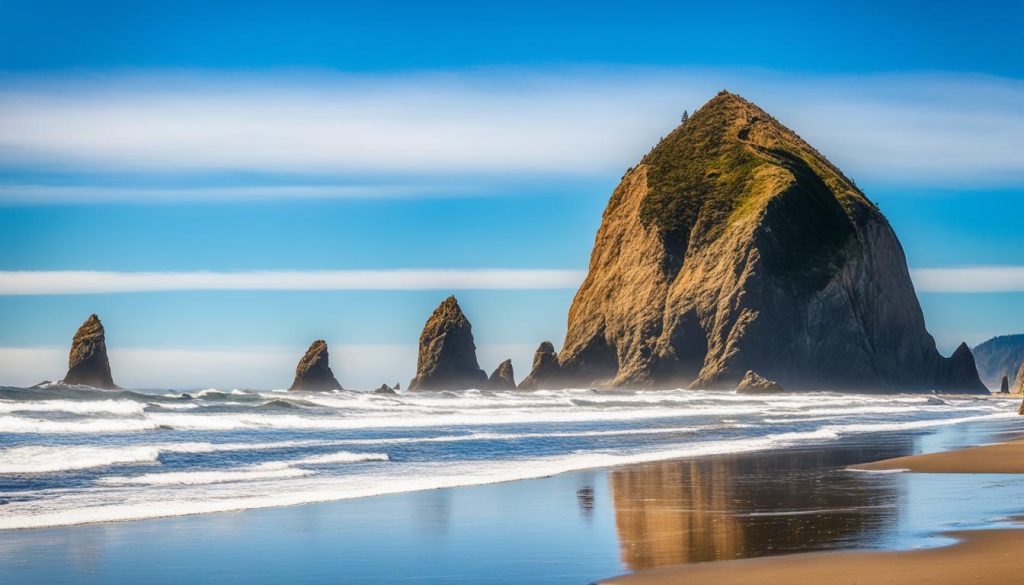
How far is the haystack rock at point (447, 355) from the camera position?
9519 cm

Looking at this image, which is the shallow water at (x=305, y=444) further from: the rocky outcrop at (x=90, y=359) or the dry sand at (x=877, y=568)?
the rocky outcrop at (x=90, y=359)

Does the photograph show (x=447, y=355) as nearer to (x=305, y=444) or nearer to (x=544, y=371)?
(x=544, y=371)

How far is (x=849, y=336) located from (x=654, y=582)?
3524 inches

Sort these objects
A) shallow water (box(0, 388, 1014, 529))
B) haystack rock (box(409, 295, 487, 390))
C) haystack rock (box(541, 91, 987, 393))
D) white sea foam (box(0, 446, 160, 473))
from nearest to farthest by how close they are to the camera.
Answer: shallow water (box(0, 388, 1014, 529)) → white sea foam (box(0, 446, 160, 473)) → haystack rock (box(541, 91, 987, 393)) → haystack rock (box(409, 295, 487, 390))

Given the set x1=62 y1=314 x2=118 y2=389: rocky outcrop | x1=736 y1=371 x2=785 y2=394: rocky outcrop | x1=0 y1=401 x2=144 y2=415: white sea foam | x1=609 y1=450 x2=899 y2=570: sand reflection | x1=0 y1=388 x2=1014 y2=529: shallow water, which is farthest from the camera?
x1=736 y1=371 x2=785 y2=394: rocky outcrop

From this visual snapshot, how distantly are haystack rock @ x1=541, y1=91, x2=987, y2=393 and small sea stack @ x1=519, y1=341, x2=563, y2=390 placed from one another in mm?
1914

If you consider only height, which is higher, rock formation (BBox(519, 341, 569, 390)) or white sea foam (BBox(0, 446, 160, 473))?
rock formation (BBox(519, 341, 569, 390))

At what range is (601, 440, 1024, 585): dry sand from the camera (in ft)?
33.3

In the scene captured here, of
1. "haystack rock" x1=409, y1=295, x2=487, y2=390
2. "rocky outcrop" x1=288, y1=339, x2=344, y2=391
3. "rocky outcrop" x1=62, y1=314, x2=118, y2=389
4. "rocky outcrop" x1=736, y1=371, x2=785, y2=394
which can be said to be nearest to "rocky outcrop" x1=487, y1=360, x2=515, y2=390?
"haystack rock" x1=409, y1=295, x2=487, y2=390

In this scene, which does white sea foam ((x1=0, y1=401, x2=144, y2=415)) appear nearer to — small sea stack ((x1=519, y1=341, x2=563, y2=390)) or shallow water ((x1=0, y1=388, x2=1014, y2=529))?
shallow water ((x1=0, y1=388, x2=1014, y2=529))

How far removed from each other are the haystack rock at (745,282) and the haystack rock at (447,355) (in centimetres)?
909

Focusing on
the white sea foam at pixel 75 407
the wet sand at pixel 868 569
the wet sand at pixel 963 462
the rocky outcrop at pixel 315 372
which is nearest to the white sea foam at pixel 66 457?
the wet sand at pixel 868 569

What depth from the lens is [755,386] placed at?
265 feet

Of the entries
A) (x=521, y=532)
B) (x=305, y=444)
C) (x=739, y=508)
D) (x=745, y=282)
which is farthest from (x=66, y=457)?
(x=745, y=282)
